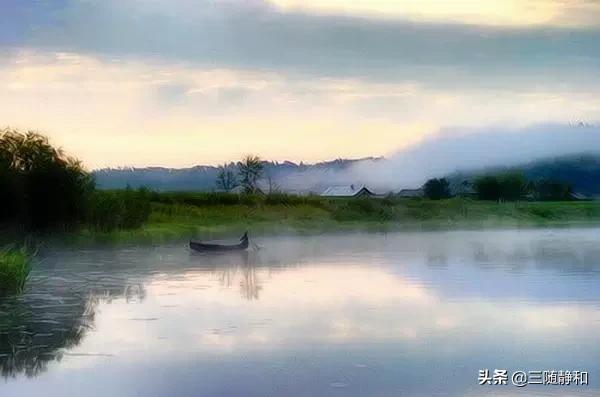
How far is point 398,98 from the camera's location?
3.30 metres

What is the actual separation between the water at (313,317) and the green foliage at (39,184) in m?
0.13

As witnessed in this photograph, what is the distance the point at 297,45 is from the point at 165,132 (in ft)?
1.69

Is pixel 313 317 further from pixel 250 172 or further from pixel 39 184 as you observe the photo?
pixel 39 184

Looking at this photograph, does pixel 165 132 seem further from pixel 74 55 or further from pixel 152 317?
pixel 152 317

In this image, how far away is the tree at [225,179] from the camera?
324cm

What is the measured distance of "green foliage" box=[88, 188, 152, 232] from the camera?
3176mm

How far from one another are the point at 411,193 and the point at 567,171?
0.53 meters

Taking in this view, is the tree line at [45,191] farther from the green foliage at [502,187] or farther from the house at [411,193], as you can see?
the green foliage at [502,187]

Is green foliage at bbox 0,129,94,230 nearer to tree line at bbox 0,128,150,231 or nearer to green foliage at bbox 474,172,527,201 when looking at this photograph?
tree line at bbox 0,128,150,231

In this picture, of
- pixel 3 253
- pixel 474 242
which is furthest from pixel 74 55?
pixel 474 242

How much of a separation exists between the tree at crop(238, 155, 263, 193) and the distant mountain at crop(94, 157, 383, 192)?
0.9 inches

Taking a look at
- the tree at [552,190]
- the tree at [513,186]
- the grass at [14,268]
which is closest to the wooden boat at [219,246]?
the grass at [14,268]

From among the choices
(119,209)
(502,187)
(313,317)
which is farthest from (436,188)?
(119,209)

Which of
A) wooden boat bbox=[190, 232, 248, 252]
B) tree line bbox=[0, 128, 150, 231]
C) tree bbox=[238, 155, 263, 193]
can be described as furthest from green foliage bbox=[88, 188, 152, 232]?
tree bbox=[238, 155, 263, 193]
